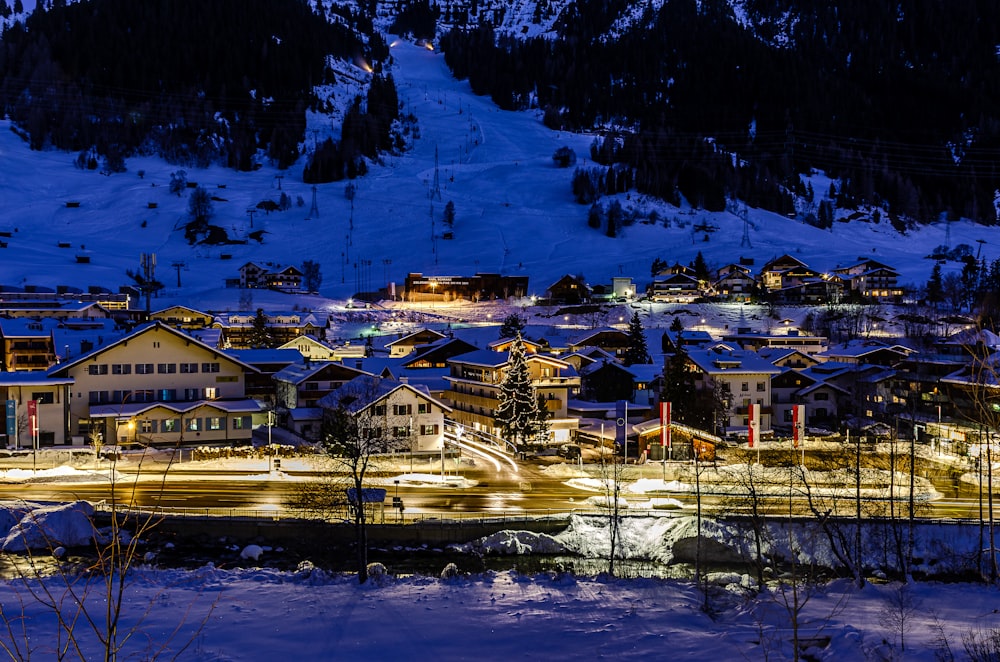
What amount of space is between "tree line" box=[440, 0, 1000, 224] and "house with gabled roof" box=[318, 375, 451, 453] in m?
107

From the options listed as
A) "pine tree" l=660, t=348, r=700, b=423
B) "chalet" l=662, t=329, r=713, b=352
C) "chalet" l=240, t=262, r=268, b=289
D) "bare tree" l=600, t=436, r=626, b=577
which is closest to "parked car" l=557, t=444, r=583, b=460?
"bare tree" l=600, t=436, r=626, b=577

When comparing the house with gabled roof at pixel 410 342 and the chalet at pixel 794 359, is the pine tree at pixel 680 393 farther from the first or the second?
the house with gabled roof at pixel 410 342

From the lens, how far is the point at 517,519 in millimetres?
20766

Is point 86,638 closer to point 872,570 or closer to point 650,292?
point 872,570

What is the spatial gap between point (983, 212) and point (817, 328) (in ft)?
325

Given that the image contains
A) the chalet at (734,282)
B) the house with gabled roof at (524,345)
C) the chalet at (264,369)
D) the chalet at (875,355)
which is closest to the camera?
the house with gabled roof at (524,345)

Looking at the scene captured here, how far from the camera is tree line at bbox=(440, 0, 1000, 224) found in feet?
463

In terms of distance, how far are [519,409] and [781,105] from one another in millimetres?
163192

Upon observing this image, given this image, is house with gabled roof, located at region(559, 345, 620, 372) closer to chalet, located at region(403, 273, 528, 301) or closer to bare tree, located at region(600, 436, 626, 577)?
bare tree, located at region(600, 436, 626, 577)

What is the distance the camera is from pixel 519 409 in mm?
31562

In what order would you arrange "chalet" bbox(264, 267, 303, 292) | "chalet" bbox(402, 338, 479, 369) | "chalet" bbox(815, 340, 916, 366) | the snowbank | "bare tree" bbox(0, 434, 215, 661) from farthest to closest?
"chalet" bbox(264, 267, 303, 292) < "chalet" bbox(402, 338, 479, 369) < "chalet" bbox(815, 340, 916, 366) < the snowbank < "bare tree" bbox(0, 434, 215, 661)

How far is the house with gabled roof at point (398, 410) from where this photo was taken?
29984mm

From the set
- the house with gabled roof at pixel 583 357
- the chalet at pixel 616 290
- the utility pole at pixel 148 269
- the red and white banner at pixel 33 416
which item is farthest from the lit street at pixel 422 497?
the chalet at pixel 616 290

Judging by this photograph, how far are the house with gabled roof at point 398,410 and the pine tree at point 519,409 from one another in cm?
267
